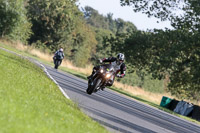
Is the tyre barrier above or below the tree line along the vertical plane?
below

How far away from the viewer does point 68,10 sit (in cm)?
6656

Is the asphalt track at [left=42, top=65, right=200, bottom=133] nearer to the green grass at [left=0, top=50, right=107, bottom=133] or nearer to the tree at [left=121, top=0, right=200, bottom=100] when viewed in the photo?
the green grass at [left=0, top=50, right=107, bottom=133]

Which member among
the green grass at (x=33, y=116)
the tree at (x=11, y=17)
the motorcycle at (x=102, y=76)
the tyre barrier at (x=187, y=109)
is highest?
the tree at (x=11, y=17)

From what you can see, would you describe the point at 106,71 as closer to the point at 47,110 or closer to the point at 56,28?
the point at 47,110

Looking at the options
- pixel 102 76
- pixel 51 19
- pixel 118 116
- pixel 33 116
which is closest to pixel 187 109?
pixel 102 76

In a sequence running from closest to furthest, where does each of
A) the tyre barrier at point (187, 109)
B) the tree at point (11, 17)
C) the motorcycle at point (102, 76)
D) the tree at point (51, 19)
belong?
the motorcycle at point (102, 76) → the tyre barrier at point (187, 109) → the tree at point (11, 17) → the tree at point (51, 19)

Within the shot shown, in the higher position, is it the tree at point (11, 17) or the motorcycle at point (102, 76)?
the tree at point (11, 17)

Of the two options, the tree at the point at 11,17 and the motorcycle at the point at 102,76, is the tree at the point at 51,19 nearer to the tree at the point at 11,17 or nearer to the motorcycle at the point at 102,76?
the tree at the point at 11,17

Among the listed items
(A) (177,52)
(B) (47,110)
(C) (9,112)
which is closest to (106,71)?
(B) (47,110)

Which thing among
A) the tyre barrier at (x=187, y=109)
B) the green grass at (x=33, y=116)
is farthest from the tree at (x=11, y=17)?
the green grass at (x=33, y=116)

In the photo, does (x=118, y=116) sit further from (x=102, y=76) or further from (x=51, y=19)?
(x=51, y=19)

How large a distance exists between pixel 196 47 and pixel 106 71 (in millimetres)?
19865

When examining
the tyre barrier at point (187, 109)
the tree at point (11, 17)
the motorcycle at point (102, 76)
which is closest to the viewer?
the motorcycle at point (102, 76)

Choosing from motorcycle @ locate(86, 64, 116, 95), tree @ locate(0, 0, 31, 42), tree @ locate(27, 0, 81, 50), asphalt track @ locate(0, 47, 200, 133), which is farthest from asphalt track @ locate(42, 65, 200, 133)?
tree @ locate(27, 0, 81, 50)
